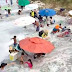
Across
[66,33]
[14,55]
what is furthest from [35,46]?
[66,33]

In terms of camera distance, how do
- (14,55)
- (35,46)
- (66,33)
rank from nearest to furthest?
(35,46) → (14,55) → (66,33)

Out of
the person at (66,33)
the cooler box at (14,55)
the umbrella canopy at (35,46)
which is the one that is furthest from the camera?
the person at (66,33)

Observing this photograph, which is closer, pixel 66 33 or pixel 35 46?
pixel 35 46

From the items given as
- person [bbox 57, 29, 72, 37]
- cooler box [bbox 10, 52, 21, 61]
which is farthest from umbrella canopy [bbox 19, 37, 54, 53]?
person [bbox 57, 29, 72, 37]

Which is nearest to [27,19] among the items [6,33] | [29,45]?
[6,33]

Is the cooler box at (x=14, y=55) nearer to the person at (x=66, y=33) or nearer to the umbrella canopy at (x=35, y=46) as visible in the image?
the umbrella canopy at (x=35, y=46)

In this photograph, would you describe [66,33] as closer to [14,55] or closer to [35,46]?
[35,46]

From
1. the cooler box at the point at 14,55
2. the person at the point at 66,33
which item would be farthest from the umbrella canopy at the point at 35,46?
the person at the point at 66,33

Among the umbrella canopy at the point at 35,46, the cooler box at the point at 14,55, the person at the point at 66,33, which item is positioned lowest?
the cooler box at the point at 14,55

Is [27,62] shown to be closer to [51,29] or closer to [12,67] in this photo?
[12,67]

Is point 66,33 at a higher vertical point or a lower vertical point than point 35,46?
lower

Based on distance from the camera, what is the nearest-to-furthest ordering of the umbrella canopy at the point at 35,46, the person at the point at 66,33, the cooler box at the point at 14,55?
the umbrella canopy at the point at 35,46
the cooler box at the point at 14,55
the person at the point at 66,33

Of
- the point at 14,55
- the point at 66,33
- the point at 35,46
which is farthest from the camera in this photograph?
the point at 66,33

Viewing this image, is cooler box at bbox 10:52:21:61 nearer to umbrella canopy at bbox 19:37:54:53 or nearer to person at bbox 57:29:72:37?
umbrella canopy at bbox 19:37:54:53
